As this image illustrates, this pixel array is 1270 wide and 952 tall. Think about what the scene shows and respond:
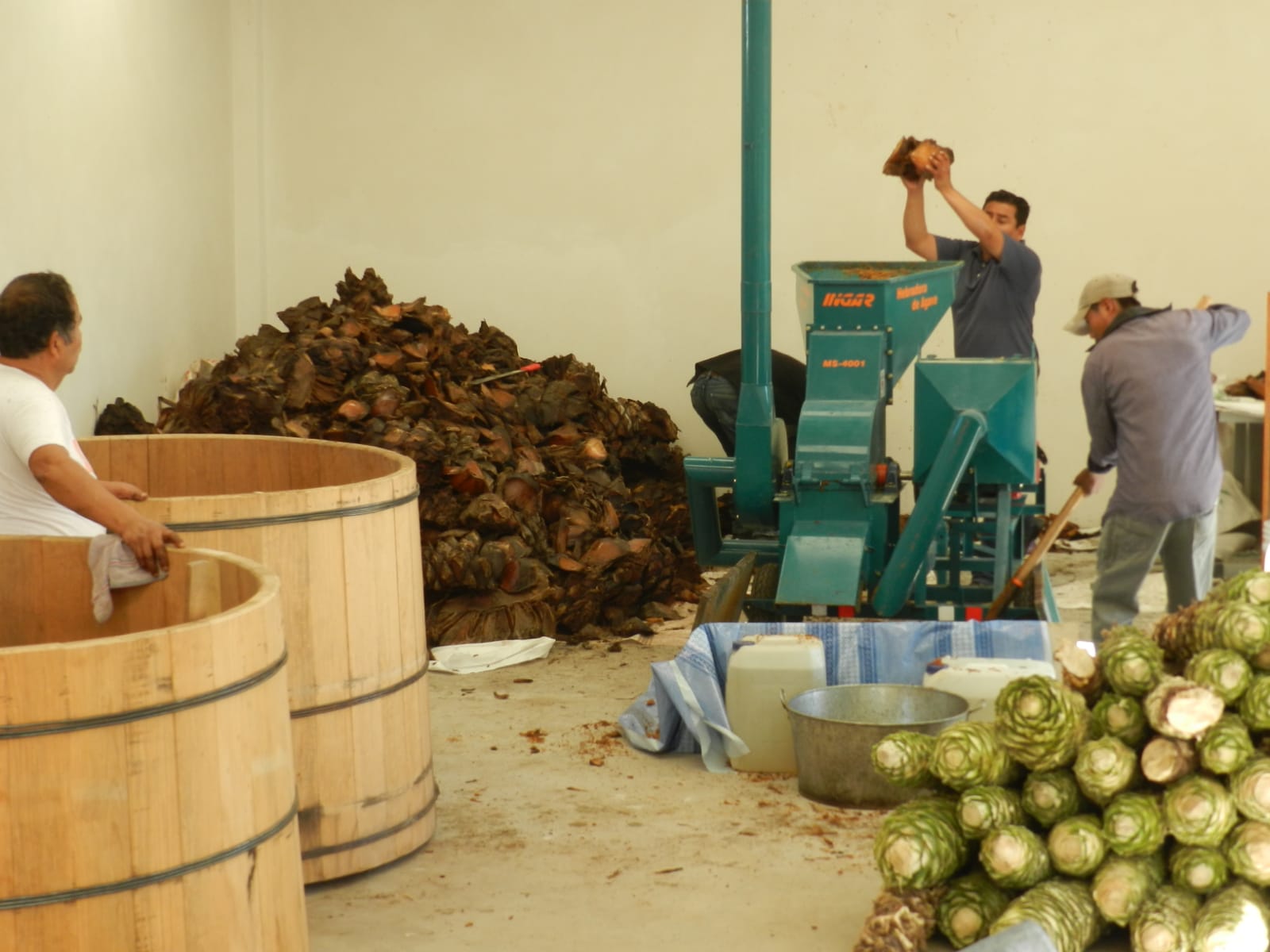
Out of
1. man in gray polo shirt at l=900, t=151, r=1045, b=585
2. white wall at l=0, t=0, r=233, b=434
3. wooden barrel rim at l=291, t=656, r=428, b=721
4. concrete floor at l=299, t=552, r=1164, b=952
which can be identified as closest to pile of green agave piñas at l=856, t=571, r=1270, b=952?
concrete floor at l=299, t=552, r=1164, b=952

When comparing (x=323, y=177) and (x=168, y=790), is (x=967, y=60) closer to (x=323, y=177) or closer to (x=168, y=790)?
(x=323, y=177)

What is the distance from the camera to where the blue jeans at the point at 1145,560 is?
20.6 ft

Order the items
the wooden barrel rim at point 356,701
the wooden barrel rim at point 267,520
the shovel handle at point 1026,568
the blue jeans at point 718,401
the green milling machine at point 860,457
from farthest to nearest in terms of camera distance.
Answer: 1. the blue jeans at point 718,401
2. the shovel handle at point 1026,568
3. the green milling machine at point 860,457
4. the wooden barrel rim at point 356,701
5. the wooden barrel rim at point 267,520

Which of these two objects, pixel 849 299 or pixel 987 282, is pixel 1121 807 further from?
pixel 987 282

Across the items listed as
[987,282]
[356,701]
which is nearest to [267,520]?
[356,701]

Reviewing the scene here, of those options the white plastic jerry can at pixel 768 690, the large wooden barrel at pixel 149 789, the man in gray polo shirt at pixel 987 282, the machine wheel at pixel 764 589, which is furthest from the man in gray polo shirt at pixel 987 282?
the large wooden barrel at pixel 149 789

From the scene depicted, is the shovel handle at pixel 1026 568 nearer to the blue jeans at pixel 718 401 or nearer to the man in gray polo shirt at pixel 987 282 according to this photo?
the man in gray polo shirt at pixel 987 282

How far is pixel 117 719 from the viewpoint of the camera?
253 centimetres

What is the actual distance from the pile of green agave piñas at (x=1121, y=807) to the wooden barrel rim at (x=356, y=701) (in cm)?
149

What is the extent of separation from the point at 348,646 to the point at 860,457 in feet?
8.47

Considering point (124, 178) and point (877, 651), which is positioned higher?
point (124, 178)

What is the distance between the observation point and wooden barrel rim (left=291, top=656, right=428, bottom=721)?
4133 millimetres

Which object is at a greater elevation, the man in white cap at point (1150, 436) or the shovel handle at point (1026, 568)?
the man in white cap at point (1150, 436)

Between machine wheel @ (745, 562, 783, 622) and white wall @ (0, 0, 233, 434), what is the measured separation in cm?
345
